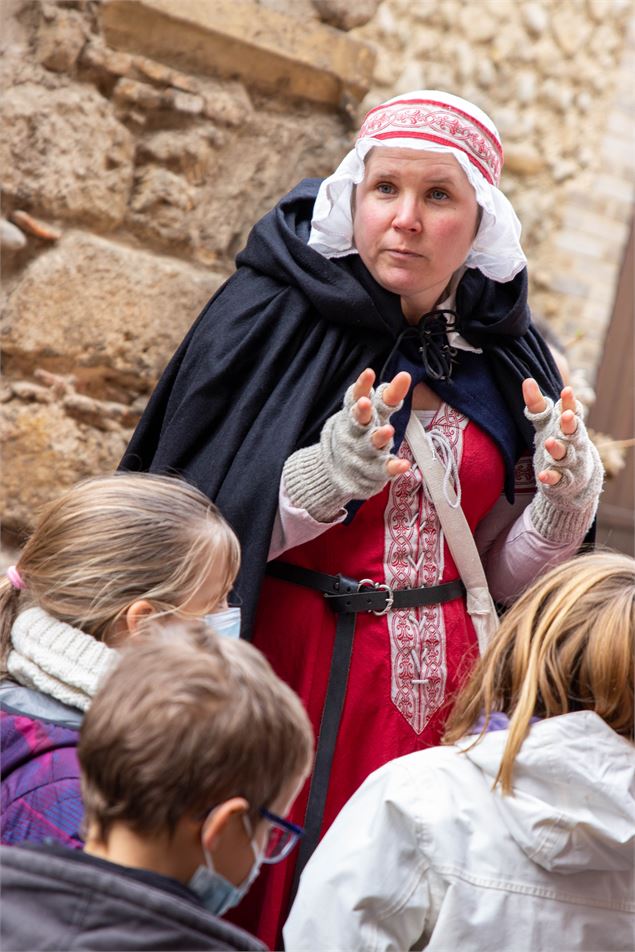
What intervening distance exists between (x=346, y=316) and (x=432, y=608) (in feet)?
1.84

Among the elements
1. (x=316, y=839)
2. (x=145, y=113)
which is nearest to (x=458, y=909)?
(x=316, y=839)

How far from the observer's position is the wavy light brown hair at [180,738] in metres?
1.15

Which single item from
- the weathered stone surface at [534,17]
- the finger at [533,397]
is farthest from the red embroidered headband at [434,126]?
the weathered stone surface at [534,17]

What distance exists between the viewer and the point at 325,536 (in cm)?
205

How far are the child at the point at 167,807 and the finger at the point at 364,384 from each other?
2.34ft

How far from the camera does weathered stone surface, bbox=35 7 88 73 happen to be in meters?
2.44

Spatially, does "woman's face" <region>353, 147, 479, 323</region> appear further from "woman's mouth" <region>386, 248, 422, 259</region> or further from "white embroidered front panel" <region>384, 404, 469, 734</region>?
"white embroidered front panel" <region>384, 404, 469, 734</region>

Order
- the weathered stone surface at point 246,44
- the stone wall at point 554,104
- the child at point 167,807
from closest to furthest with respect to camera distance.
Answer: the child at point 167,807 < the weathered stone surface at point 246,44 < the stone wall at point 554,104

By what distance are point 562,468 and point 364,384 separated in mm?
411

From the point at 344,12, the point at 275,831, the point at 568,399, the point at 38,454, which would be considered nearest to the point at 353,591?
the point at 568,399

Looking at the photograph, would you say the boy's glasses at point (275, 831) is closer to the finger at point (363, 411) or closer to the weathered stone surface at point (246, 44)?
the finger at point (363, 411)

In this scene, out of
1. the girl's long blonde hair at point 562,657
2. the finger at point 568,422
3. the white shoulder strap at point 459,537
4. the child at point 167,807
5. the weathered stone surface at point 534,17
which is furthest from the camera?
the weathered stone surface at point 534,17

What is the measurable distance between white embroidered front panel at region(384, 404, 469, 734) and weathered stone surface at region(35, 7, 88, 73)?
3.87 feet

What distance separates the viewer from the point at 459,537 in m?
2.10
